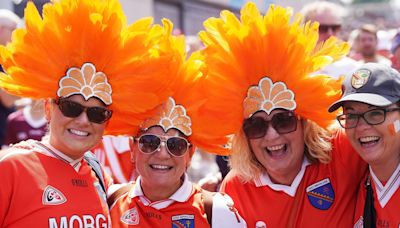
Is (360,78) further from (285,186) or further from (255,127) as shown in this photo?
(285,186)

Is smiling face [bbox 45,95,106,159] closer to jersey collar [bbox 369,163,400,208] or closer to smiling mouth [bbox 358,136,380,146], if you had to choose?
smiling mouth [bbox 358,136,380,146]

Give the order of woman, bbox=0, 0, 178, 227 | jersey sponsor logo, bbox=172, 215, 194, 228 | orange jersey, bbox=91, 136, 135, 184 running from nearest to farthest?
woman, bbox=0, 0, 178, 227
jersey sponsor logo, bbox=172, 215, 194, 228
orange jersey, bbox=91, 136, 135, 184

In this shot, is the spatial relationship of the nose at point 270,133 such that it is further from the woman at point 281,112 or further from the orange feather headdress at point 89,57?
the orange feather headdress at point 89,57

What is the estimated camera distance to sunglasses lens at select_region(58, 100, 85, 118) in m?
3.20

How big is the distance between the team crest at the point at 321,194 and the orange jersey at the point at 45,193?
1222mm

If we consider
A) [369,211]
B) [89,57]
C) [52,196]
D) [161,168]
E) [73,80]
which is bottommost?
[369,211]

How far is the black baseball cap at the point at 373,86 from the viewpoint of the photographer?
3199 mm

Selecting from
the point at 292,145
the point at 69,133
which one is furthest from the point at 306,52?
the point at 69,133

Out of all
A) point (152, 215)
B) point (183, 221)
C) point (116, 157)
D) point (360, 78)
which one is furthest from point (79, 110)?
point (116, 157)

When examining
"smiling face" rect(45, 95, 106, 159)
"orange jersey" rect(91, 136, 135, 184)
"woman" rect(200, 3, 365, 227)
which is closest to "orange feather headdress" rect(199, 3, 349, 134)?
"woman" rect(200, 3, 365, 227)

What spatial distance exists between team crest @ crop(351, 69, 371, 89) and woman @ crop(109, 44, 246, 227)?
90 cm

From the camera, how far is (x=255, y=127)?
362 cm

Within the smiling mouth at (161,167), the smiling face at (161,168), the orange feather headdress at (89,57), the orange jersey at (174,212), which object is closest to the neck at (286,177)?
the orange jersey at (174,212)

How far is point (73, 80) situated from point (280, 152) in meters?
1.32
